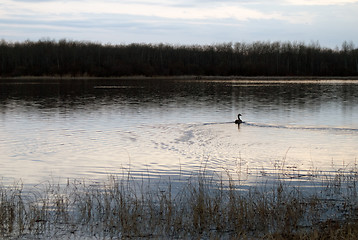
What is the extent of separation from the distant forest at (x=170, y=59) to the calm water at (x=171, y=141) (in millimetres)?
79703

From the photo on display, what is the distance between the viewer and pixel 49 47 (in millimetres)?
134375

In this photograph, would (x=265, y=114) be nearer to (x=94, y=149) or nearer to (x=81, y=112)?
(x=81, y=112)

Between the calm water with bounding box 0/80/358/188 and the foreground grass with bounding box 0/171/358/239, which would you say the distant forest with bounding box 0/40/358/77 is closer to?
the calm water with bounding box 0/80/358/188

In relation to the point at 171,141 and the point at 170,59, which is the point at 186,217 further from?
the point at 170,59

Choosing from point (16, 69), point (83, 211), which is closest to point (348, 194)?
point (83, 211)

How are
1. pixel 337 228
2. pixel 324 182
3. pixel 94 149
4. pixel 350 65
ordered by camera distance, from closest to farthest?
pixel 337 228 → pixel 324 182 → pixel 94 149 → pixel 350 65

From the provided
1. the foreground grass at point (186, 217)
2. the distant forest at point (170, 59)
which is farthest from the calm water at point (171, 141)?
the distant forest at point (170, 59)

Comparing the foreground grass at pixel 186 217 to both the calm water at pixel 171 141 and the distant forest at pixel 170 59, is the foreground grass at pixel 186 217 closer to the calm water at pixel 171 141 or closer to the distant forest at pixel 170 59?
the calm water at pixel 171 141

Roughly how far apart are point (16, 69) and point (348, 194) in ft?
353

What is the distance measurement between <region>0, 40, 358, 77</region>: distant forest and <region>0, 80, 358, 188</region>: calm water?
79.7m

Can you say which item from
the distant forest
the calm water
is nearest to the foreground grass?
the calm water

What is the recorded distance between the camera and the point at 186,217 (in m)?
8.79

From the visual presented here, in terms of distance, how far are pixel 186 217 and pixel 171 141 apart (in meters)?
11.1

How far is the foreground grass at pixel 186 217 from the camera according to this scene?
26.4 feet
